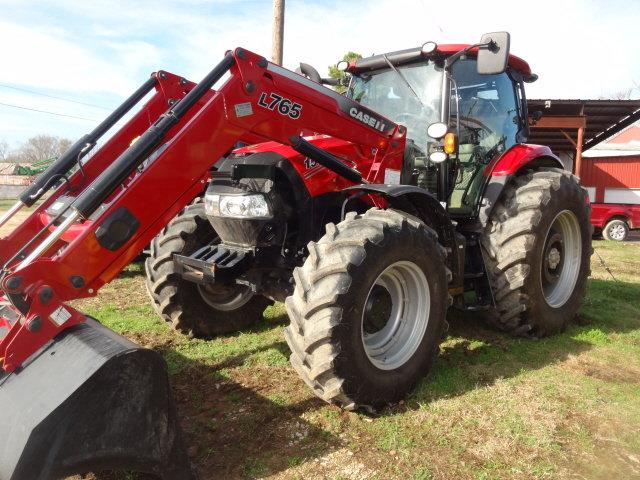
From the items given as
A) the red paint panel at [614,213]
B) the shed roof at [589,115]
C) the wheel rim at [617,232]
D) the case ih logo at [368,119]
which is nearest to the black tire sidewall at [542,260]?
the case ih logo at [368,119]

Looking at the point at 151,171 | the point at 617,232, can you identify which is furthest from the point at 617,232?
the point at 151,171

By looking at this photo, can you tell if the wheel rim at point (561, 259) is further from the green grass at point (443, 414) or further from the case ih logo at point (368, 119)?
the case ih logo at point (368, 119)

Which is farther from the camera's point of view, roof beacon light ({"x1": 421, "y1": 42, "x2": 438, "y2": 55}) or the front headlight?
roof beacon light ({"x1": 421, "y1": 42, "x2": 438, "y2": 55})

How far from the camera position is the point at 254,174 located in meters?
3.45

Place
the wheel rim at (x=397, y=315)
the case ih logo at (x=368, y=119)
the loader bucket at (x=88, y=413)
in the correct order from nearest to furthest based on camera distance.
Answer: the loader bucket at (x=88, y=413), the wheel rim at (x=397, y=315), the case ih logo at (x=368, y=119)

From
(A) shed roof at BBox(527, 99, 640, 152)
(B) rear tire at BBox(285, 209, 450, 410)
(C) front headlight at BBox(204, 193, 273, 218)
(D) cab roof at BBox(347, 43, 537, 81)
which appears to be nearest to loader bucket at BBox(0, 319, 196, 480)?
(B) rear tire at BBox(285, 209, 450, 410)

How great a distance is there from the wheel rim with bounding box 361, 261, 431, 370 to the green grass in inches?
12.4

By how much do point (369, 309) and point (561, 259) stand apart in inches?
99.8

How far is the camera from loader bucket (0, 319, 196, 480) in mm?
1868

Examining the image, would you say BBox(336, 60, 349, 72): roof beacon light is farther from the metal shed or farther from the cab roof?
the metal shed

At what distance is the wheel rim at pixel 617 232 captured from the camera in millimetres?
13500

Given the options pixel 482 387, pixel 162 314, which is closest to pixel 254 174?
pixel 162 314

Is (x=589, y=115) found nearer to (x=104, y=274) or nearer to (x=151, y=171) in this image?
(x=151, y=171)

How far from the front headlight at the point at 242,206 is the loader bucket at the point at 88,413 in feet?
4.37
